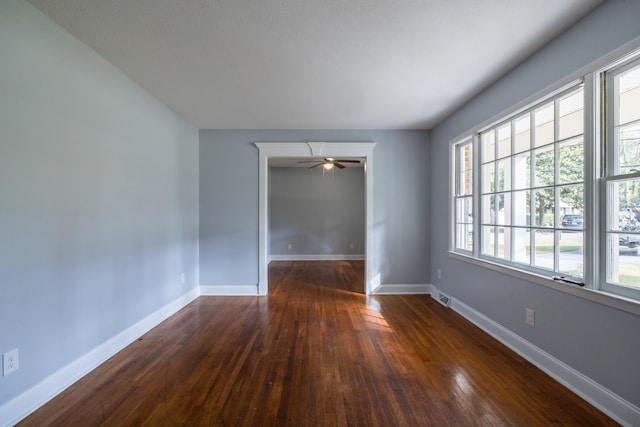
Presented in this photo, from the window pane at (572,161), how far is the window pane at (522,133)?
1.19 feet

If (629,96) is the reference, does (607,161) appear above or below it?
below

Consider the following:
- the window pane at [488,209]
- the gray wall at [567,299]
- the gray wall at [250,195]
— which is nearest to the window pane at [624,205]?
the gray wall at [567,299]

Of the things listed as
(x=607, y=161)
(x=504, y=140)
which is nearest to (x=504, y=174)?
(x=504, y=140)

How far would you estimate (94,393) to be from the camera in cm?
183

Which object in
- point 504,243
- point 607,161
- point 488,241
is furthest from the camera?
point 488,241

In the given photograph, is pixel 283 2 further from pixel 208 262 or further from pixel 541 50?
pixel 208 262

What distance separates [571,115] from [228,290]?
14.0 feet

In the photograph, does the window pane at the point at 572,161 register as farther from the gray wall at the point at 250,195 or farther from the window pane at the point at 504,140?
the gray wall at the point at 250,195

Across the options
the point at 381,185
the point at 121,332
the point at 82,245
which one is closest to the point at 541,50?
the point at 381,185

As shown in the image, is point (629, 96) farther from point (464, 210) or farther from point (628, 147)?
point (464, 210)

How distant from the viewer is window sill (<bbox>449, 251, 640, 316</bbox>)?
1496 mm

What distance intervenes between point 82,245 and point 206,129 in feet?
8.18

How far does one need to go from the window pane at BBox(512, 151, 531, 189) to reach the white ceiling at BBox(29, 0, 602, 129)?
0.79 meters

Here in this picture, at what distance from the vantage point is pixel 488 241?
2.88m
